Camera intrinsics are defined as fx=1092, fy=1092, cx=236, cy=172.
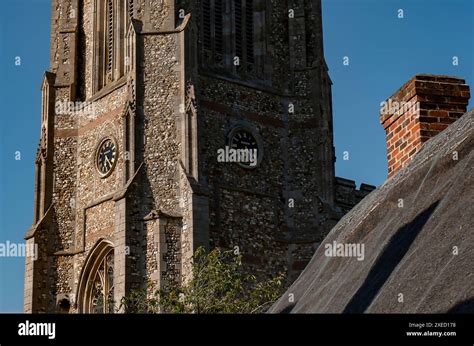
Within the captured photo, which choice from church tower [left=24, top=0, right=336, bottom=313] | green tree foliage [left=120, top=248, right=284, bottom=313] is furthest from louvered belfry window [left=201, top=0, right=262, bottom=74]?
green tree foliage [left=120, top=248, right=284, bottom=313]

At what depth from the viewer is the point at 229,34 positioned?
36750 mm

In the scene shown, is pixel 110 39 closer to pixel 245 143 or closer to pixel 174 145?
pixel 174 145

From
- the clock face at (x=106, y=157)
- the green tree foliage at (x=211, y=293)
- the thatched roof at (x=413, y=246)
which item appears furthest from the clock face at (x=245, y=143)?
the thatched roof at (x=413, y=246)

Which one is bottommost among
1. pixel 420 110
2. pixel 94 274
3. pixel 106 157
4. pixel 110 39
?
pixel 94 274

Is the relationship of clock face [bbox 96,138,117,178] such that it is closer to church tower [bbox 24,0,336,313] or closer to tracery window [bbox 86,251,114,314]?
church tower [bbox 24,0,336,313]

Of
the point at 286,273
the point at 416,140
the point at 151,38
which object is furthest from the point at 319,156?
the point at 416,140

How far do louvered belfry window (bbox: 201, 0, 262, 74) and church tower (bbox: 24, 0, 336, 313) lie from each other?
0.05m

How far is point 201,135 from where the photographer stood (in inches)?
1330

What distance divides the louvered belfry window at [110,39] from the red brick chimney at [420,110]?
77.9 feet

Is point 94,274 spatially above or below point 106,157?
below

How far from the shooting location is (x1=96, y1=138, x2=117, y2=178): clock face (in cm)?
3478

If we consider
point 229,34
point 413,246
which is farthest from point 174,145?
point 413,246

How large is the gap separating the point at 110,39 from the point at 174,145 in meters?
6.23

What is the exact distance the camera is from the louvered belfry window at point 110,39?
3681 centimetres
